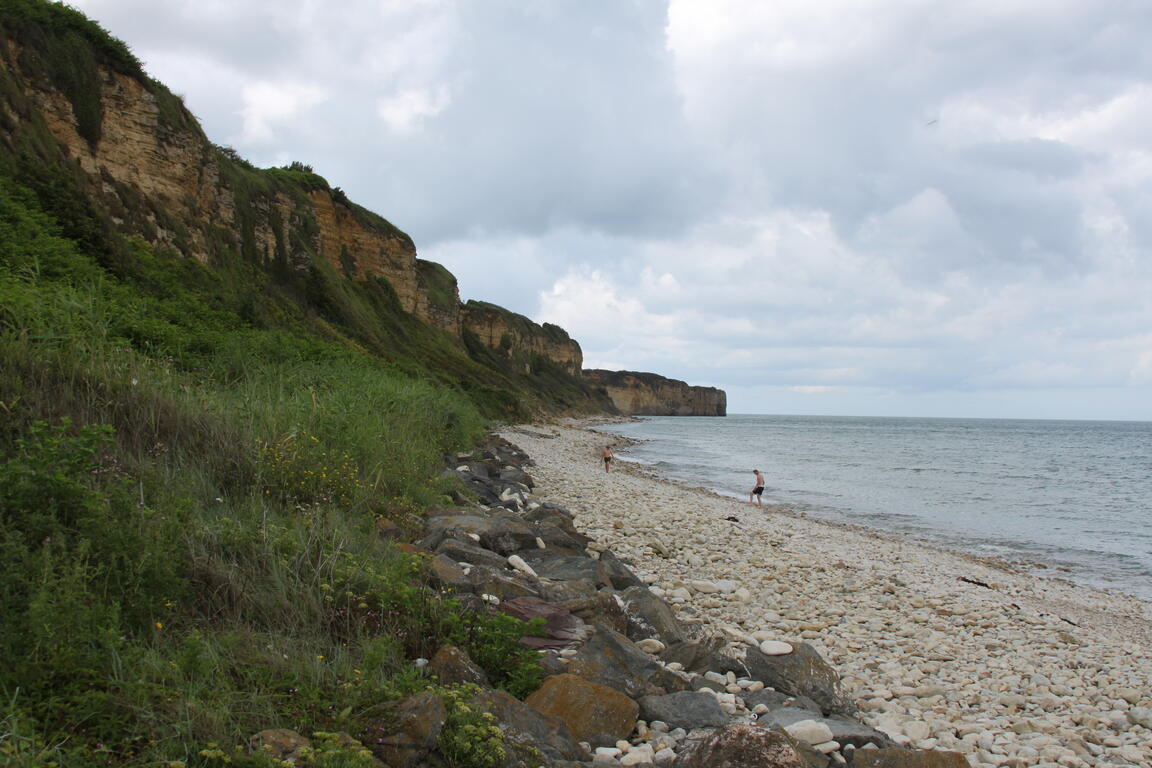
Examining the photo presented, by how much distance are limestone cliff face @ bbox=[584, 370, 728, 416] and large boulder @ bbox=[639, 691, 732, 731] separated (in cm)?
15771

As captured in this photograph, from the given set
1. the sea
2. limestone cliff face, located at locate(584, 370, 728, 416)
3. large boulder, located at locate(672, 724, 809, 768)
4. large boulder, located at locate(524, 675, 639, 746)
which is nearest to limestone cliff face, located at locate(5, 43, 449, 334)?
the sea

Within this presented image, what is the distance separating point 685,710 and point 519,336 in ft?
319

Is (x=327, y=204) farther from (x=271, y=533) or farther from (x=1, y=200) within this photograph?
(x=271, y=533)

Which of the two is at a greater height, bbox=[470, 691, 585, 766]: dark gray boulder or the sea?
bbox=[470, 691, 585, 766]: dark gray boulder

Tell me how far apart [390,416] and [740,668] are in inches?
299

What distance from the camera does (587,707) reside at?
3.62 metres

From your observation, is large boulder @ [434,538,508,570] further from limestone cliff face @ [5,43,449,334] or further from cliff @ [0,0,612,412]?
limestone cliff face @ [5,43,449,334]

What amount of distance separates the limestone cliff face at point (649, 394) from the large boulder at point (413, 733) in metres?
159

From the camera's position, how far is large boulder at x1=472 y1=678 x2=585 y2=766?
314cm

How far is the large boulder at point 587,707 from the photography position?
11.6ft

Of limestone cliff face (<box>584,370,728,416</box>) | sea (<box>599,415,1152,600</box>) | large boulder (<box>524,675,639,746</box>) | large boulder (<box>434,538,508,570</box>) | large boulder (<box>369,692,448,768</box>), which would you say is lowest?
sea (<box>599,415,1152,600</box>)

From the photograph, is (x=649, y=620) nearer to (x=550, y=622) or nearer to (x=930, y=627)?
(x=550, y=622)

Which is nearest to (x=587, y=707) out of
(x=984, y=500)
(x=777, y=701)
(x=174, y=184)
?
(x=777, y=701)

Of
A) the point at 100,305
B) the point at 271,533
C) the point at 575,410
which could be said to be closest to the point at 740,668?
the point at 271,533
